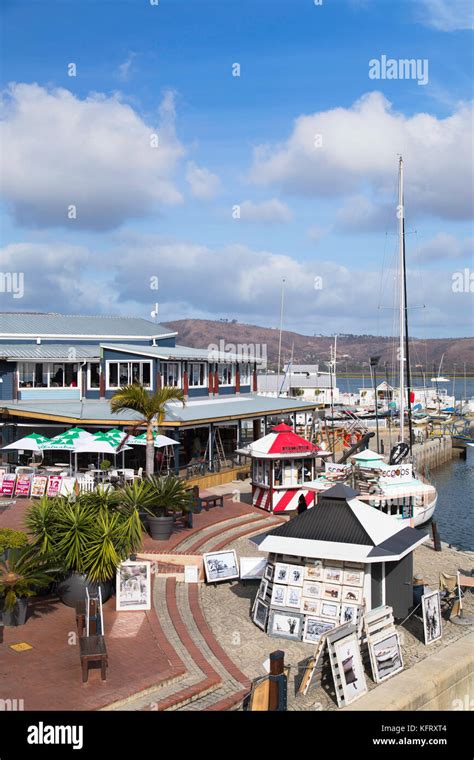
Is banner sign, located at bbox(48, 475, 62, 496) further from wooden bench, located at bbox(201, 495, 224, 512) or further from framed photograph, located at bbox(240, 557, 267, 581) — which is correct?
framed photograph, located at bbox(240, 557, 267, 581)

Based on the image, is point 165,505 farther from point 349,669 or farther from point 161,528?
point 349,669

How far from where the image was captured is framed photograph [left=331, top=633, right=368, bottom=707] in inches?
451

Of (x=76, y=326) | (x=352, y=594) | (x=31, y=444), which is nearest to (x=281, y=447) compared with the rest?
(x=31, y=444)

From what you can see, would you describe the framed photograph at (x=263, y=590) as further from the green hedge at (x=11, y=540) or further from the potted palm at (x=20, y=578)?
the green hedge at (x=11, y=540)

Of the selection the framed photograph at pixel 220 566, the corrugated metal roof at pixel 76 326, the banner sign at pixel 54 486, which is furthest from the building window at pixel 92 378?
the framed photograph at pixel 220 566

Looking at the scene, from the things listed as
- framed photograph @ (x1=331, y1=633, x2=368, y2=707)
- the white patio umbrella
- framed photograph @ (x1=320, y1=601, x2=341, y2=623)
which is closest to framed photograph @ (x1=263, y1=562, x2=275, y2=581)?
framed photograph @ (x1=320, y1=601, x2=341, y2=623)

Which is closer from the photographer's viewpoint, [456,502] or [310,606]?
[310,606]

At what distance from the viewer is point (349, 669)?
460 inches

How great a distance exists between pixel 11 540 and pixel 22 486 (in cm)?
1231

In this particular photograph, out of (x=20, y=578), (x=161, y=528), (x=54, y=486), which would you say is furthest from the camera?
(x=54, y=486)

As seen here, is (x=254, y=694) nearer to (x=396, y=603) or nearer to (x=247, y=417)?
(x=396, y=603)
